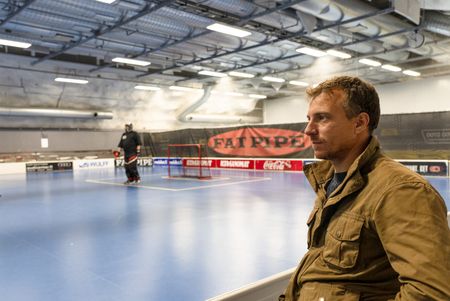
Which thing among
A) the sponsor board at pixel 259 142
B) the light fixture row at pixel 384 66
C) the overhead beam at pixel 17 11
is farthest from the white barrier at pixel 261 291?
the light fixture row at pixel 384 66

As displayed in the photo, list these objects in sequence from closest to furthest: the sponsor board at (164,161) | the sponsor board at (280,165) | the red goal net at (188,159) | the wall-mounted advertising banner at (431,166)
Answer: the wall-mounted advertising banner at (431,166) < the sponsor board at (280,165) < the red goal net at (188,159) < the sponsor board at (164,161)

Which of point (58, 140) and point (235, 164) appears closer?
point (235, 164)

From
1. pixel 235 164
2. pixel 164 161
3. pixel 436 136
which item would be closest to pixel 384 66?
pixel 436 136

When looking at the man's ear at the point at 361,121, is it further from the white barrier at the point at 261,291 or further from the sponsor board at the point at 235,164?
the sponsor board at the point at 235,164

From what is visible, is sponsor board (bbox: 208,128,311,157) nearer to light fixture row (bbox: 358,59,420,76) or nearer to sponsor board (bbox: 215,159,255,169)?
sponsor board (bbox: 215,159,255,169)

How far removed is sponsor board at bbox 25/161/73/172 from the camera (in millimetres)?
18156

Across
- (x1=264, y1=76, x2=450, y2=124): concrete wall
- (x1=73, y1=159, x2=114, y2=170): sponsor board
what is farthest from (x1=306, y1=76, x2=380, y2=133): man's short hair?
(x1=73, y1=159, x2=114, y2=170): sponsor board

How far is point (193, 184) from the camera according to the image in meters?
11.2

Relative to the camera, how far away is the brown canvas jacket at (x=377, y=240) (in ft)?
3.44

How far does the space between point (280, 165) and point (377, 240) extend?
47.2 feet

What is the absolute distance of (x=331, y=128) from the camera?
138cm

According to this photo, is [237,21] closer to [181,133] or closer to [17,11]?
[17,11]

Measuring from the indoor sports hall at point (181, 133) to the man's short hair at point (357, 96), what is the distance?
0.28ft

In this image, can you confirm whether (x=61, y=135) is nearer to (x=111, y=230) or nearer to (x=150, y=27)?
(x=150, y=27)
